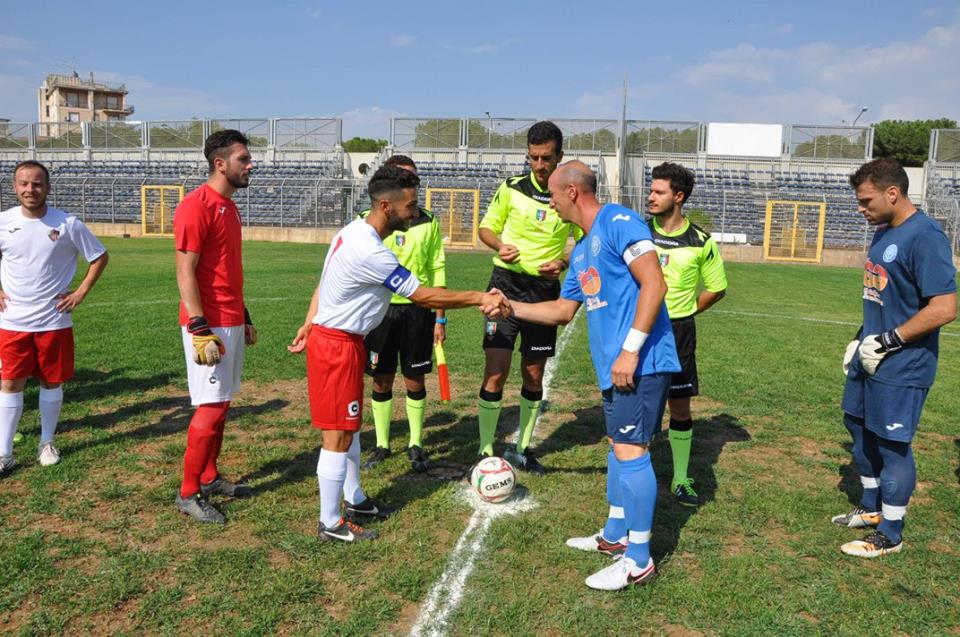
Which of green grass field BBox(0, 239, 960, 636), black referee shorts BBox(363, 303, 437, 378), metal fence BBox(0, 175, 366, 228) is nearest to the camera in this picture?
green grass field BBox(0, 239, 960, 636)

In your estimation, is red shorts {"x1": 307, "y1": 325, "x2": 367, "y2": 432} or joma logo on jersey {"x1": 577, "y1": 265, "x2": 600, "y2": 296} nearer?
joma logo on jersey {"x1": 577, "y1": 265, "x2": 600, "y2": 296}

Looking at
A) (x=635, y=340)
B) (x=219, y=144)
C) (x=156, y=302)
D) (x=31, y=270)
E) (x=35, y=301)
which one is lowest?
(x=156, y=302)

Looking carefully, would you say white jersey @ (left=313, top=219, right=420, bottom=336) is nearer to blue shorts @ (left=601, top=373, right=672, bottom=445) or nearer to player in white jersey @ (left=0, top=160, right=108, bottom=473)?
blue shorts @ (left=601, top=373, right=672, bottom=445)

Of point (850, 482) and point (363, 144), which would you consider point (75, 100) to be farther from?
point (850, 482)

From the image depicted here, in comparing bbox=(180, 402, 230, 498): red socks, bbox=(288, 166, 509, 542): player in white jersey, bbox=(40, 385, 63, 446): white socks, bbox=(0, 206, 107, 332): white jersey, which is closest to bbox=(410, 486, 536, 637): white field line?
bbox=(288, 166, 509, 542): player in white jersey

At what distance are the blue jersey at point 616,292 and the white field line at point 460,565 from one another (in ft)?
4.26

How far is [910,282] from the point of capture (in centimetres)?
434

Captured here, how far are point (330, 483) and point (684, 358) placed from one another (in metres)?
2.79

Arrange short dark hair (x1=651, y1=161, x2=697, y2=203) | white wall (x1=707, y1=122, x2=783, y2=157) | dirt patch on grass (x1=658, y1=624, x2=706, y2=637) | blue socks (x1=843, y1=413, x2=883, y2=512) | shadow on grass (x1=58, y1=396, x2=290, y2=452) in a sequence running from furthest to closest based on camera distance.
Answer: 1. white wall (x1=707, y1=122, x2=783, y2=157)
2. shadow on grass (x1=58, y1=396, x2=290, y2=452)
3. short dark hair (x1=651, y1=161, x2=697, y2=203)
4. blue socks (x1=843, y1=413, x2=883, y2=512)
5. dirt patch on grass (x1=658, y1=624, x2=706, y2=637)

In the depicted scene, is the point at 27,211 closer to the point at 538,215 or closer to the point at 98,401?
the point at 98,401

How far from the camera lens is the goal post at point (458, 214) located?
108 ft

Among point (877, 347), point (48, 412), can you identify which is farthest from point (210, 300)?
point (877, 347)

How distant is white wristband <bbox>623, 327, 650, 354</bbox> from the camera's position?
12.2 ft

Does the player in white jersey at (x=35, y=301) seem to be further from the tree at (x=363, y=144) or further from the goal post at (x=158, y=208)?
the tree at (x=363, y=144)
